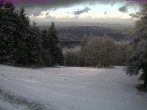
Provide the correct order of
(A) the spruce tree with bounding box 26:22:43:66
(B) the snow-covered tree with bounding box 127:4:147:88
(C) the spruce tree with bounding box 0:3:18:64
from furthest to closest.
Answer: (A) the spruce tree with bounding box 26:22:43:66 → (C) the spruce tree with bounding box 0:3:18:64 → (B) the snow-covered tree with bounding box 127:4:147:88

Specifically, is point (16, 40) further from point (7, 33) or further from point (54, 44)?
point (54, 44)

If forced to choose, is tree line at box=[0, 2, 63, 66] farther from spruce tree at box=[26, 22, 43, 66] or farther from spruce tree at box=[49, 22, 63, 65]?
spruce tree at box=[49, 22, 63, 65]

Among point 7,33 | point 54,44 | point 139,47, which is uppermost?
point 7,33

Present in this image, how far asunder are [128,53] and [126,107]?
854cm

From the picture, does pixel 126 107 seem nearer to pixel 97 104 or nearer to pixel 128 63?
pixel 97 104

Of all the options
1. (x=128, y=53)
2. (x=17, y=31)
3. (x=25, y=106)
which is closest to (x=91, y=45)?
(x=17, y=31)

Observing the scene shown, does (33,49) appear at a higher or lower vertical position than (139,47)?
lower

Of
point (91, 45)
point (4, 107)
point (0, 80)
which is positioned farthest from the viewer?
point (91, 45)

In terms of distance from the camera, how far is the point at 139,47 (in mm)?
23359

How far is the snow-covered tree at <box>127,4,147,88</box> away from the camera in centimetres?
2306

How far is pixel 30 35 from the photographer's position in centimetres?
4978

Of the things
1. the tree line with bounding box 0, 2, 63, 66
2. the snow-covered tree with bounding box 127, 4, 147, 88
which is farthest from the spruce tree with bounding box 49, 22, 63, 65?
the snow-covered tree with bounding box 127, 4, 147, 88

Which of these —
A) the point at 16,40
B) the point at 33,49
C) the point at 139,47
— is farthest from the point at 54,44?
the point at 139,47

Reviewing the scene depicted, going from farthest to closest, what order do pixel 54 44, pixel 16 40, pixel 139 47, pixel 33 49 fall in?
pixel 54 44 < pixel 33 49 < pixel 16 40 < pixel 139 47
